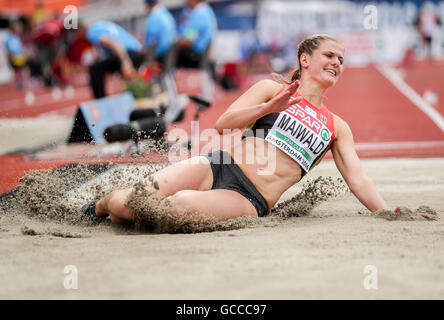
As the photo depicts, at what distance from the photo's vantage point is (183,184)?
4102 mm

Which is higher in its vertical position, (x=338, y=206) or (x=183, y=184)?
(x=183, y=184)

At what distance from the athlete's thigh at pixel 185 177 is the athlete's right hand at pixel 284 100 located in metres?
0.66

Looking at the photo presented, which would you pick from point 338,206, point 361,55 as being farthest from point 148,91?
point 361,55

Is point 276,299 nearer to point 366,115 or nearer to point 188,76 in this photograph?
point 366,115

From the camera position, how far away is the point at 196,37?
11742 millimetres

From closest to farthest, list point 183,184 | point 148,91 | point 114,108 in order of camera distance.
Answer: point 183,184
point 114,108
point 148,91

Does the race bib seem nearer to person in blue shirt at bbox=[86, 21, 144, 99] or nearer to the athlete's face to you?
the athlete's face

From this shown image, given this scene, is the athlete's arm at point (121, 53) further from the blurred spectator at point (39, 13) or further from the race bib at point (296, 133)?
the blurred spectator at point (39, 13)

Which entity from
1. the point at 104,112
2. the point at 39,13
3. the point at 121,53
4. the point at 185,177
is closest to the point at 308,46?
the point at 185,177

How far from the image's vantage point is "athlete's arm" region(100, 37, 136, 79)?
9.55 meters

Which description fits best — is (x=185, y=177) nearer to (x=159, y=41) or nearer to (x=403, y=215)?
(x=403, y=215)
